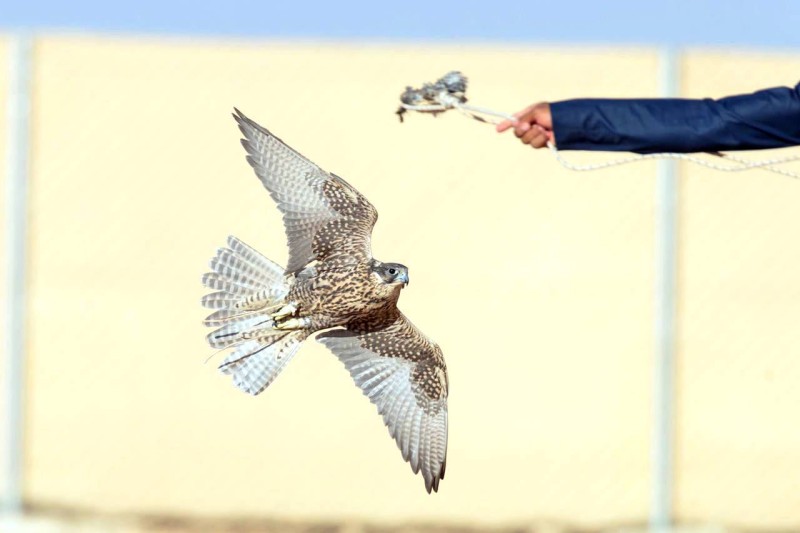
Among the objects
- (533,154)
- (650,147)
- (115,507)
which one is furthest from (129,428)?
(650,147)

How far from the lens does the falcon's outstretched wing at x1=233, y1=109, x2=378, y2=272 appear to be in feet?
13.7

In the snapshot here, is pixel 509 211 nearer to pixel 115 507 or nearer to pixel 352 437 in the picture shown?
pixel 352 437

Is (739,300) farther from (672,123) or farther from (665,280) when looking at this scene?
(672,123)

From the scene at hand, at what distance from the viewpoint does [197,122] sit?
7188 millimetres

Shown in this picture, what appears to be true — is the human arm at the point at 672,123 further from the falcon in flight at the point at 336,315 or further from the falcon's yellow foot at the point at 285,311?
the falcon's yellow foot at the point at 285,311

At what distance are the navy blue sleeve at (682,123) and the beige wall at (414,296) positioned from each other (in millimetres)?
3320

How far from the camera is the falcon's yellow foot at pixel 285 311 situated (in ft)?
13.5

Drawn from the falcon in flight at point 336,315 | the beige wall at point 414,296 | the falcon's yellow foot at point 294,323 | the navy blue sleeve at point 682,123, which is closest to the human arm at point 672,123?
the navy blue sleeve at point 682,123

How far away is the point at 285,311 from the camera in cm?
412

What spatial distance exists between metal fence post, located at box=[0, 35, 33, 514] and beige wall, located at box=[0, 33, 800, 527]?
6 centimetres

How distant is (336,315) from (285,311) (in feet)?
0.58

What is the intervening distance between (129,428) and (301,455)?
0.79m

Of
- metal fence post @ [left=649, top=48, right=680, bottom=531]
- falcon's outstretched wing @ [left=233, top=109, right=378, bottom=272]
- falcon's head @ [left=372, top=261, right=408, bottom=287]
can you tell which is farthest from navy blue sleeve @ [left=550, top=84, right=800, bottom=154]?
metal fence post @ [left=649, top=48, right=680, bottom=531]

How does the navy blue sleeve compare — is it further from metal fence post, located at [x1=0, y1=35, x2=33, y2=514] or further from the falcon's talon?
metal fence post, located at [x1=0, y1=35, x2=33, y2=514]
